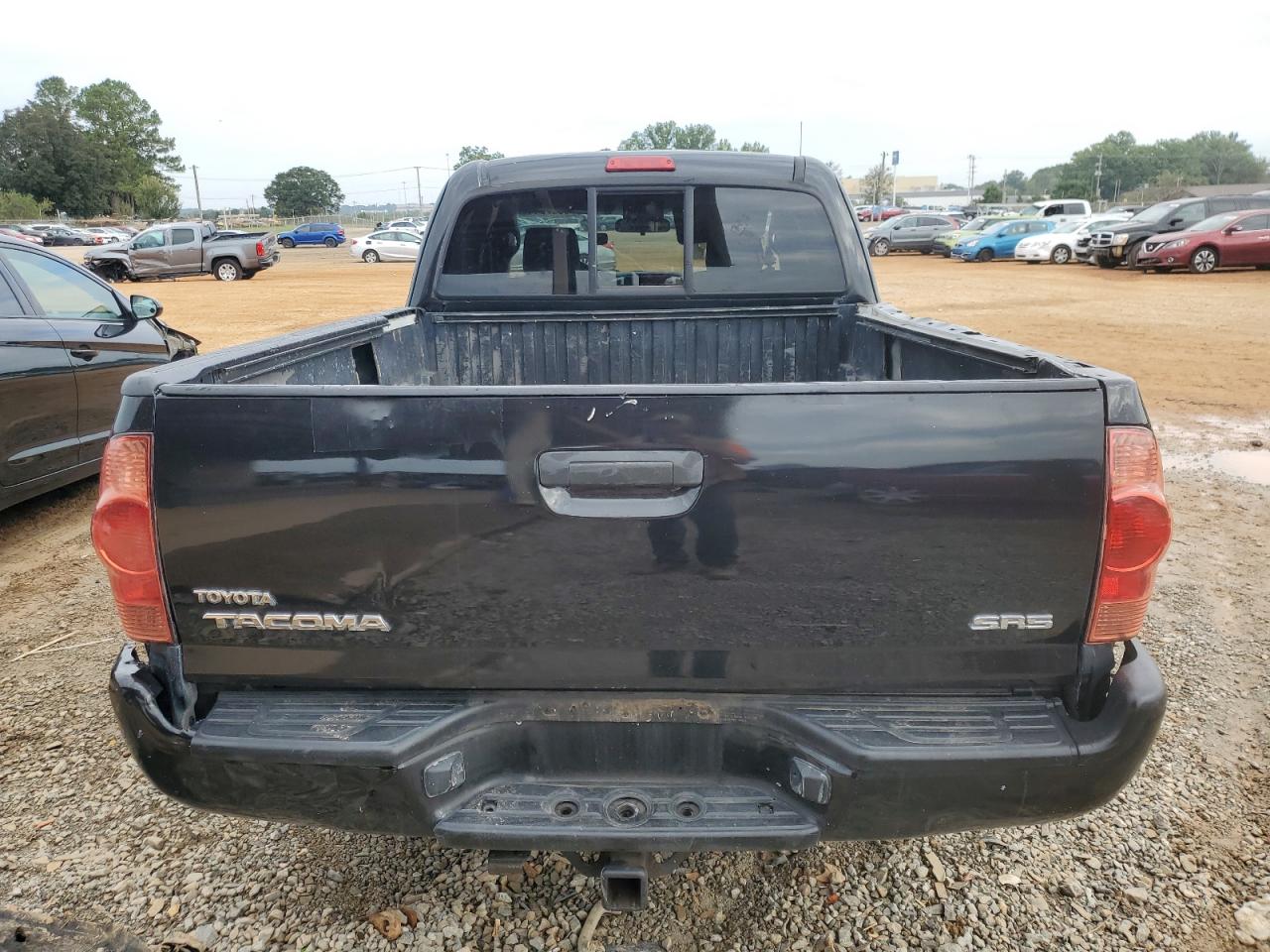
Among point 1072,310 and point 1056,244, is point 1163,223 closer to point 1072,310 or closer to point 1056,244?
point 1056,244

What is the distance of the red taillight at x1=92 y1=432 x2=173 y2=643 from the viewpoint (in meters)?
1.80

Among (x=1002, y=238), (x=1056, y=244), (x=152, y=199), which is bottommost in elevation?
(x=1056, y=244)

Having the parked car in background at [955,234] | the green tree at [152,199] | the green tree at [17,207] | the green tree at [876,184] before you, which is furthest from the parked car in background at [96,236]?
the green tree at [876,184]

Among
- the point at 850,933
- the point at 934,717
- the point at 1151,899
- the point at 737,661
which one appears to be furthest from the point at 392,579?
the point at 1151,899

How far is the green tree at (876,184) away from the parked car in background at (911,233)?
65.2 metres

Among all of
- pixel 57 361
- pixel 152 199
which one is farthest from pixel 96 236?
pixel 57 361

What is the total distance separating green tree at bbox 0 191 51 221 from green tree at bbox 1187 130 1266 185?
129 m

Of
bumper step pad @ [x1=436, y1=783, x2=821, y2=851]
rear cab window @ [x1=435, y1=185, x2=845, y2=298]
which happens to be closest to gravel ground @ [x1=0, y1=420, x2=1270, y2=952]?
bumper step pad @ [x1=436, y1=783, x2=821, y2=851]

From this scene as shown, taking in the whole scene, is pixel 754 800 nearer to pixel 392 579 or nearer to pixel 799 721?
pixel 799 721

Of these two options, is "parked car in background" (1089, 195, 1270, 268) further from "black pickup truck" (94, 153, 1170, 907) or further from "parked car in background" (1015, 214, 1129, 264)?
"black pickup truck" (94, 153, 1170, 907)

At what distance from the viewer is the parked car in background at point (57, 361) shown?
4887mm

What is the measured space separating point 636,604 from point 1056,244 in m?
30.4

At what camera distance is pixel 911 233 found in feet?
112

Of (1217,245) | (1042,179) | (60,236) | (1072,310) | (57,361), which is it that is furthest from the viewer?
(1042,179)
